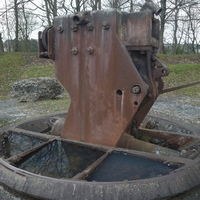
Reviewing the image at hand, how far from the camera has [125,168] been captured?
2.44 metres

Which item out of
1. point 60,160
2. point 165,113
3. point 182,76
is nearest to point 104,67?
point 60,160

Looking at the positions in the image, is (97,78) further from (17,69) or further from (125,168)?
(17,69)

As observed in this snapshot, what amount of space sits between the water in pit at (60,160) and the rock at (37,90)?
209 inches

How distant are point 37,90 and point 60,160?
558 cm

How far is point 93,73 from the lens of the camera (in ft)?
8.55

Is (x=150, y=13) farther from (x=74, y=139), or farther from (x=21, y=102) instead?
(x=21, y=102)

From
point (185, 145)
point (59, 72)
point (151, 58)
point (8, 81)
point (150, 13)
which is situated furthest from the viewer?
point (8, 81)

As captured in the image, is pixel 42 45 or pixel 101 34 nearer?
pixel 101 34

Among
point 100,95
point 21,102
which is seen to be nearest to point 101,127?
point 100,95

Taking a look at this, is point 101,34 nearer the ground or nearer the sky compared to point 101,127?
nearer the sky

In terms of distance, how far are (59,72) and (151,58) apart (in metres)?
0.88

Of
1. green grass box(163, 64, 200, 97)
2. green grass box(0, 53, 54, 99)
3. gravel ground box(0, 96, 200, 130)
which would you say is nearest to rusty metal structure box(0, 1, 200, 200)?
gravel ground box(0, 96, 200, 130)

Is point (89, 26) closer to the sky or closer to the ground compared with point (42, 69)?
closer to the sky

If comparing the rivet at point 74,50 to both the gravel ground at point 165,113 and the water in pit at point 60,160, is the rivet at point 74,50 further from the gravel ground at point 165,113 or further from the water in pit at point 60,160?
the gravel ground at point 165,113
